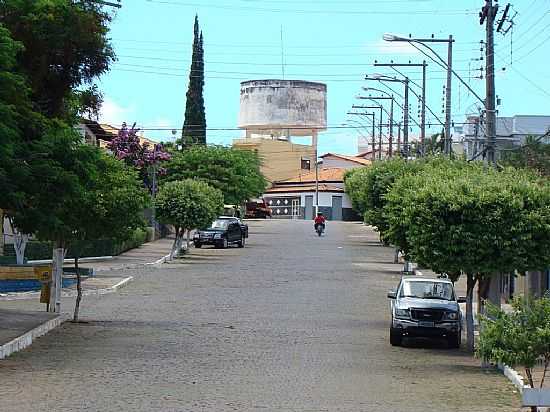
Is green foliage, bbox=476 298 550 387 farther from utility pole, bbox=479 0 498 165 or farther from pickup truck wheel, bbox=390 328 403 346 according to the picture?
utility pole, bbox=479 0 498 165

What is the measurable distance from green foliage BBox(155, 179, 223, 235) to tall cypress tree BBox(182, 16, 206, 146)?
1246 inches

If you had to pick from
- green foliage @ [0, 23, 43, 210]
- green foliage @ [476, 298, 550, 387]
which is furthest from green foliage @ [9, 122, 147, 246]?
green foliage @ [476, 298, 550, 387]

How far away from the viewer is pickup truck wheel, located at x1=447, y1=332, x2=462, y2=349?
2469 centimetres

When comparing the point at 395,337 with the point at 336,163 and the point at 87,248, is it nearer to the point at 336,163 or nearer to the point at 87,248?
the point at 87,248

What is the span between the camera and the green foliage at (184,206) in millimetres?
53781

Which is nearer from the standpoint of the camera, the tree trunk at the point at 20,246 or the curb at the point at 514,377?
the curb at the point at 514,377

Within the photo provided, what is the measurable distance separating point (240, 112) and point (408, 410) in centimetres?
12046

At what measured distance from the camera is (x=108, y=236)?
29.0 meters

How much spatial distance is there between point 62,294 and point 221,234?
2736 cm

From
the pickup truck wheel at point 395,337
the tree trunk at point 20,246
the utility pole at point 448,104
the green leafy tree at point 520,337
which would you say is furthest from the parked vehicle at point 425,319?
the tree trunk at point 20,246

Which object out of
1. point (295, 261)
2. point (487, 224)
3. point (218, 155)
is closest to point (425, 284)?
point (487, 224)

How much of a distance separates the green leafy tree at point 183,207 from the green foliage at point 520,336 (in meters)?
38.4

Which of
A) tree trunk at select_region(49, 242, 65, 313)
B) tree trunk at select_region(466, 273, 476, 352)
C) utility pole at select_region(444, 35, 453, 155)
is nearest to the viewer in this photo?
tree trunk at select_region(466, 273, 476, 352)

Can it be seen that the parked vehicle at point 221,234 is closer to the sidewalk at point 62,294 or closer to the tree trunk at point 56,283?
the sidewalk at point 62,294
